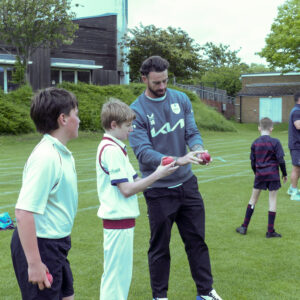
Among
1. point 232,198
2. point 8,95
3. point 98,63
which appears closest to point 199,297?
point 232,198

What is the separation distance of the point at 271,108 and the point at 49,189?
5094 cm

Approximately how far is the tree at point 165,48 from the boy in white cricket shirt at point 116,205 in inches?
1503

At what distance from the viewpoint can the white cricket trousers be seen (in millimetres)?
3387

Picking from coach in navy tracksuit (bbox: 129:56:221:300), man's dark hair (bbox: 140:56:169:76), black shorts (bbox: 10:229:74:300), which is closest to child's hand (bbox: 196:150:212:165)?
coach in navy tracksuit (bbox: 129:56:221:300)

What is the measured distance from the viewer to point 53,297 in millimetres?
2627

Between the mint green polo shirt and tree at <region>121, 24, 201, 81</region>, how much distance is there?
128ft

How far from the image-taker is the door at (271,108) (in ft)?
166

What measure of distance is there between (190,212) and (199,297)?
82 centimetres

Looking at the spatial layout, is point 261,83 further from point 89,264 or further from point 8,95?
point 89,264

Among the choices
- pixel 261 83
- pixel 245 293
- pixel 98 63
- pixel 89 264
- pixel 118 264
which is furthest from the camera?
pixel 261 83

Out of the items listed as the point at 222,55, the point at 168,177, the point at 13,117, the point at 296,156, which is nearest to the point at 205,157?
the point at 168,177

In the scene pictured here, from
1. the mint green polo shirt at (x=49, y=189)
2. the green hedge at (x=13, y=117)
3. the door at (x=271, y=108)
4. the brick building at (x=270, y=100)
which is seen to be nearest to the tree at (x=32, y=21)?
the green hedge at (x=13, y=117)

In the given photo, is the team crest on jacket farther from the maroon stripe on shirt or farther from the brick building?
the brick building

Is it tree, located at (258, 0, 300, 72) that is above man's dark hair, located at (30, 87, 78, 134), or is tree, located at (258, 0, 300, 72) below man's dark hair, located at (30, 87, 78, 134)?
above
